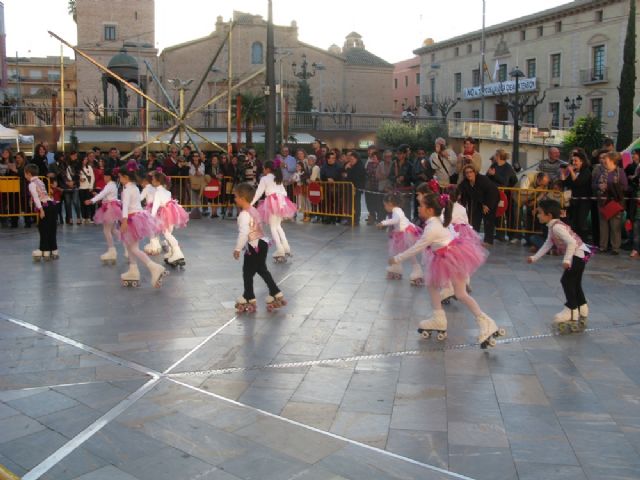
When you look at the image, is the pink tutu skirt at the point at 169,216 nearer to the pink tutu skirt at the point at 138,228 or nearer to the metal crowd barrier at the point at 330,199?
the pink tutu skirt at the point at 138,228

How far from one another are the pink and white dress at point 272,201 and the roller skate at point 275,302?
10.6 ft

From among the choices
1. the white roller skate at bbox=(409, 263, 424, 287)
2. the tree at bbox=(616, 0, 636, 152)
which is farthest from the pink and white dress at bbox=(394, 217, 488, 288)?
the tree at bbox=(616, 0, 636, 152)

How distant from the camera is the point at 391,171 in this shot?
17.8 meters

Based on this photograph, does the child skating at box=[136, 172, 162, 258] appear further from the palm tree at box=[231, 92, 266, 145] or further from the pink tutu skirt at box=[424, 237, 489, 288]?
the palm tree at box=[231, 92, 266, 145]

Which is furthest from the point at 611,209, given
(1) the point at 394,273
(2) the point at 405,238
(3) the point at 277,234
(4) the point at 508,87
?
(4) the point at 508,87

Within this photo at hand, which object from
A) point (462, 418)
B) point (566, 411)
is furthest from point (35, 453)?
point (566, 411)

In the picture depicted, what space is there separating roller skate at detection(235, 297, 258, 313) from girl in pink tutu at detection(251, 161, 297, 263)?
11.2ft

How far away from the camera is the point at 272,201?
1208 cm

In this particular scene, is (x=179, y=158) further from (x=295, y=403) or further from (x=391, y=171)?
(x=295, y=403)

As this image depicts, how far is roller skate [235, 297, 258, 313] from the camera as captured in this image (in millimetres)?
8805

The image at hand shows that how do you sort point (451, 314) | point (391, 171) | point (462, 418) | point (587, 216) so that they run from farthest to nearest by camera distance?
1. point (391, 171)
2. point (587, 216)
3. point (451, 314)
4. point (462, 418)

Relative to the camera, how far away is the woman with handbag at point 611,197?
42.9 ft

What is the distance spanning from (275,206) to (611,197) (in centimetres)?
587

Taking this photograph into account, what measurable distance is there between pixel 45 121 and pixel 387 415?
35.7 meters
